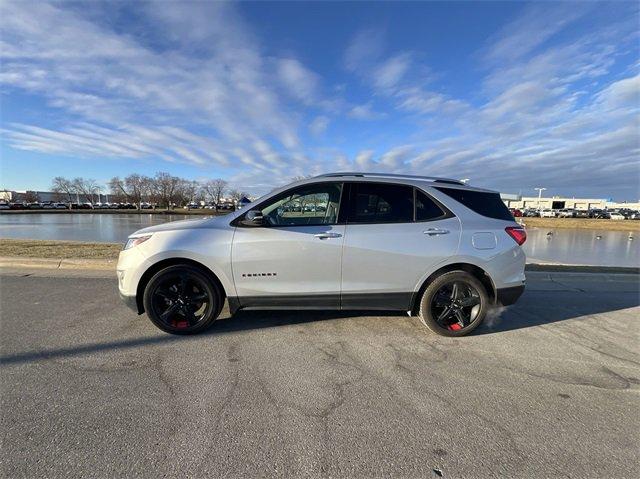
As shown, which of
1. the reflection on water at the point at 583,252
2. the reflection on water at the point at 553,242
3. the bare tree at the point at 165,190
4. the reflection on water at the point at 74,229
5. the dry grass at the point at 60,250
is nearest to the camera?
the dry grass at the point at 60,250

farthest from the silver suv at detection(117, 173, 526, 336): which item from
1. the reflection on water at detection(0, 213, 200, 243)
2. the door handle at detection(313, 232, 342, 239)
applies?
the reflection on water at detection(0, 213, 200, 243)

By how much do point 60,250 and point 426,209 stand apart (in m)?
9.60

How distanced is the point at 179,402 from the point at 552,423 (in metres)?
2.85

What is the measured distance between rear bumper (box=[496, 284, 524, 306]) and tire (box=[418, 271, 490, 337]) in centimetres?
16

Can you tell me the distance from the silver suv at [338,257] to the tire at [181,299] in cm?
1

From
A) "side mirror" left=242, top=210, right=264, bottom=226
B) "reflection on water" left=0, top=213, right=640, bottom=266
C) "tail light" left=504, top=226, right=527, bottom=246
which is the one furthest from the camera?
"reflection on water" left=0, top=213, right=640, bottom=266

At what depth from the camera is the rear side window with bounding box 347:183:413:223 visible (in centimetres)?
396

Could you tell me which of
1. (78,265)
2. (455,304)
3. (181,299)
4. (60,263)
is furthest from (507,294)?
(60,263)

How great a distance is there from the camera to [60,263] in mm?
7578

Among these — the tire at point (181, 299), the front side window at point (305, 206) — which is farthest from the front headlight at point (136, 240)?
the front side window at point (305, 206)

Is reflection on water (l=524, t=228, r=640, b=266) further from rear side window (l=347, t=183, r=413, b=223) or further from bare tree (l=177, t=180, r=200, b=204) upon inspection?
bare tree (l=177, t=180, r=200, b=204)

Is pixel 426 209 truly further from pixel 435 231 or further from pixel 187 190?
pixel 187 190

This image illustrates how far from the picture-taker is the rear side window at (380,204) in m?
3.96

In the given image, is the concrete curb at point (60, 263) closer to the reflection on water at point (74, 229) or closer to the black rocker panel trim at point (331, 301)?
the reflection on water at point (74, 229)
